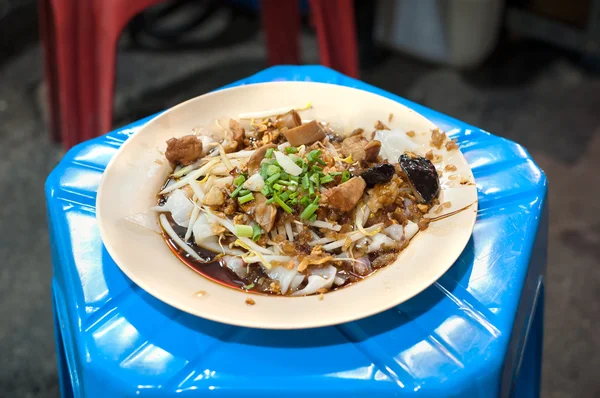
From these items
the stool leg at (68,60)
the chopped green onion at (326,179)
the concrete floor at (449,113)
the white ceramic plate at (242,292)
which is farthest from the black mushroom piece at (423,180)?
the stool leg at (68,60)

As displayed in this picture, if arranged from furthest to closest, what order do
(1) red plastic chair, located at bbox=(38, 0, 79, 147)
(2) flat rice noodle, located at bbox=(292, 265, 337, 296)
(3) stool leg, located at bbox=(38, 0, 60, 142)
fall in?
(3) stool leg, located at bbox=(38, 0, 60, 142)
(1) red plastic chair, located at bbox=(38, 0, 79, 147)
(2) flat rice noodle, located at bbox=(292, 265, 337, 296)

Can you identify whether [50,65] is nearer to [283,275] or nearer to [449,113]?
[449,113]

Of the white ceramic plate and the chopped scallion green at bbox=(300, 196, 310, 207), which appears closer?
the white ceramic plate

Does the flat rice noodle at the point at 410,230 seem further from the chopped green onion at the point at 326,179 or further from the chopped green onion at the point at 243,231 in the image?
the chopped green onion at the point at 243,231

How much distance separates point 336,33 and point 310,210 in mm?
1289

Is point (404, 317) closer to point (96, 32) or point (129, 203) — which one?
point (129, 203)

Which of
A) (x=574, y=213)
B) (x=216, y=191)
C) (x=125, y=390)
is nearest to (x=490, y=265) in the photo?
(x=216, y=191)

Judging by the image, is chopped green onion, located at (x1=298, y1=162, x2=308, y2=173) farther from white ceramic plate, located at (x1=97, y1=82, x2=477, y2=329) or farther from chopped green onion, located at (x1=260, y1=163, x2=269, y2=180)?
white ceramic plate, located at (x1=97, y1=82, x2=477, y2=329)

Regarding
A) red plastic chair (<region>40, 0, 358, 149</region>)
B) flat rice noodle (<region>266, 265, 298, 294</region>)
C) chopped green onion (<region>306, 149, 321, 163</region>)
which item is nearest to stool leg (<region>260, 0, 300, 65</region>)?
red plastic chair (<region>40, 0, 358, 149</region>)

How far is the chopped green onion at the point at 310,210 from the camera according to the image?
108cm

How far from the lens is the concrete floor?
184cm

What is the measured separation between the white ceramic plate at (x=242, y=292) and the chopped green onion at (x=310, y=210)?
0.58 ft

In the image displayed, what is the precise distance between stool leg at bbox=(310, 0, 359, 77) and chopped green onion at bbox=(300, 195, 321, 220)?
3.92 feet

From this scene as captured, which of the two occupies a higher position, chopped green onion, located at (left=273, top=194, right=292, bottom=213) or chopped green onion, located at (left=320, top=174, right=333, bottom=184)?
chopped green onion, located at (left=320, top=174, right=333, bottom=184)
